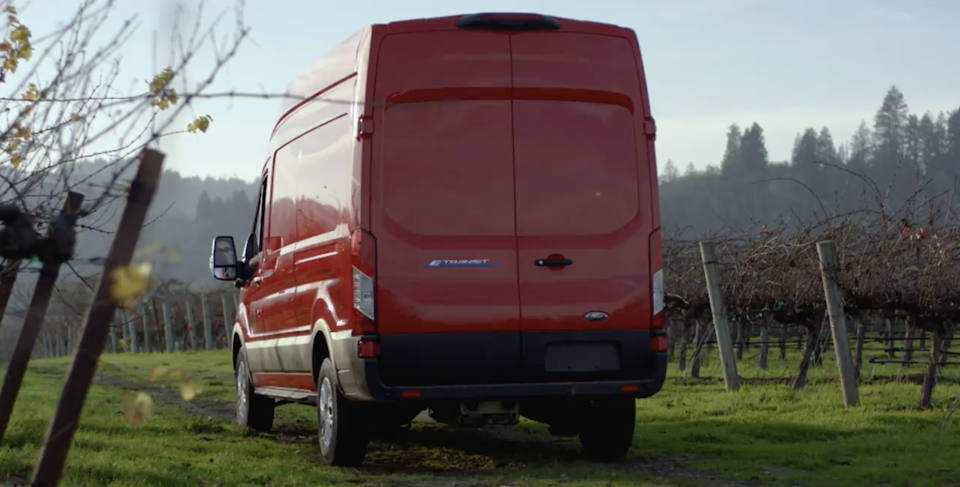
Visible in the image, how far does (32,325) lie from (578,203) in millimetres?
4102

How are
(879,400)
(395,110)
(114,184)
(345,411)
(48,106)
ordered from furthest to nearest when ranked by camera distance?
(879,400) < (345,411) < (395,110) < (48,106) < (114,184)

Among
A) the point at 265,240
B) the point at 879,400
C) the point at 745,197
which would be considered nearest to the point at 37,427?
the point at 265,240

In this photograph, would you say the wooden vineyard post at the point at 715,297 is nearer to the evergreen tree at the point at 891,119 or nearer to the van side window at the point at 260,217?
the van side window at the point at 260,217

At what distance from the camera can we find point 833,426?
438 inches

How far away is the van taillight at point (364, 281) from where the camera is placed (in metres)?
8.32

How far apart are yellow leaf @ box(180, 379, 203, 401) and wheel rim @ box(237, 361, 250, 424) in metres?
7.79

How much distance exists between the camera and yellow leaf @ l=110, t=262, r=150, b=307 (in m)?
4.20

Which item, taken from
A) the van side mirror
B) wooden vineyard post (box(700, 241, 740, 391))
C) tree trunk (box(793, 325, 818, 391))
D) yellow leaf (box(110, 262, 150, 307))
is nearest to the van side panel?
the van side mirror

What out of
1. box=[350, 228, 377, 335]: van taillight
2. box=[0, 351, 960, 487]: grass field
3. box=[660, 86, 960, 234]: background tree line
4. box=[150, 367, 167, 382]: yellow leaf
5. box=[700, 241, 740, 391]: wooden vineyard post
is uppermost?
box=[660, 86, 960, 234]: background tree line

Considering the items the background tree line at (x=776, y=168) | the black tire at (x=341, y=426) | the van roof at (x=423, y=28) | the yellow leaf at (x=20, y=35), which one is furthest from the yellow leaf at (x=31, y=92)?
the background tree line at (x=776, y=168)

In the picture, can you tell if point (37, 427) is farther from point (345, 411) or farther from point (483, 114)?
point (483, 114)

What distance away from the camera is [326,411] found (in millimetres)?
9422

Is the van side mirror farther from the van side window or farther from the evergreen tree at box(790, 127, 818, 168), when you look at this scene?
the evergreen tree at box(790, 127, 818, 168)

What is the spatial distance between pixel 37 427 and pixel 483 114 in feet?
16.2
